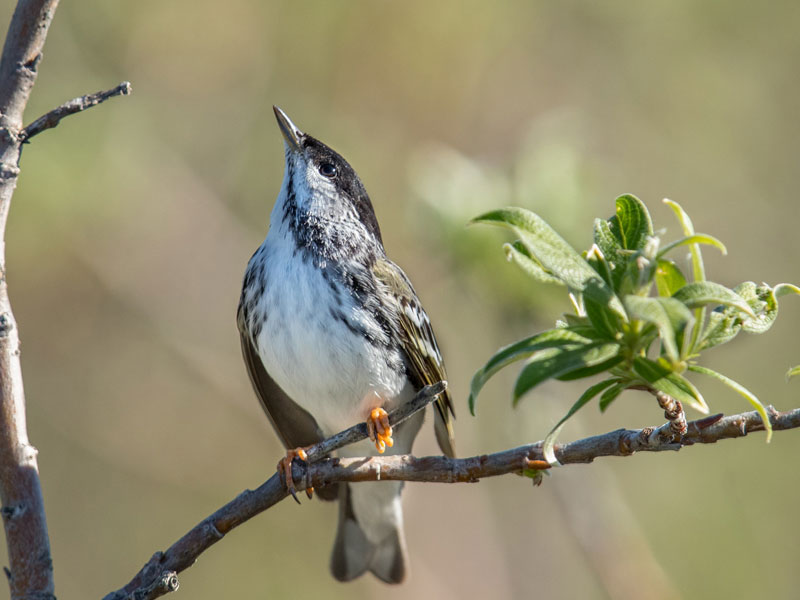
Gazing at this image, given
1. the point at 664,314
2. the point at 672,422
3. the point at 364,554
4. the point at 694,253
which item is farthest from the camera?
the point at 364,554

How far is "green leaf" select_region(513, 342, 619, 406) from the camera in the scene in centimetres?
154

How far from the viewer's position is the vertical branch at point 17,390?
222 cm

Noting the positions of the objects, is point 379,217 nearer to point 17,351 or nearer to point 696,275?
point 17,351

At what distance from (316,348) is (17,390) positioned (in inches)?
57.0

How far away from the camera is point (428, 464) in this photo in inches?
90.5

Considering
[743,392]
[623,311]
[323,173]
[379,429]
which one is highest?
[323,173]

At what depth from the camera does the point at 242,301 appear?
3859mm

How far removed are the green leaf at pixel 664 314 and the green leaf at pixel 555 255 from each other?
83 millimetres

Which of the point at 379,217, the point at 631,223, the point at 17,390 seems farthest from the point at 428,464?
the point at 379,217

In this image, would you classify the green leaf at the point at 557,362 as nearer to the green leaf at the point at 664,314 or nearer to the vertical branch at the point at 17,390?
the green leaf at the point at 664,314

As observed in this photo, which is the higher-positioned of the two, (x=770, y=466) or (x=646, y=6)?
(x=646, y=6)

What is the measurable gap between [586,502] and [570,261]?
3.01 meters

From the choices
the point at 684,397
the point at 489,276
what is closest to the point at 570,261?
the point at 684,397

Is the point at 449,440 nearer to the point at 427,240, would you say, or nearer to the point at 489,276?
the point at 489,276
